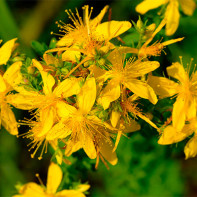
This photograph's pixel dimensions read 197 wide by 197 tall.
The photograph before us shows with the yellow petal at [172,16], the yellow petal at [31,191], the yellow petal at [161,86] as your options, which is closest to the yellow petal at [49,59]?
the yellow petal at [161,86]

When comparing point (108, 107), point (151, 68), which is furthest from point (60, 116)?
point (151, 68)

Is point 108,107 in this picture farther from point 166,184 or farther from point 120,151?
point 166,184

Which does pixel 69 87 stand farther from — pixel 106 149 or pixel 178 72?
pixel 178 72

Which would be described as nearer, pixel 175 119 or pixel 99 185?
pixel 175 119

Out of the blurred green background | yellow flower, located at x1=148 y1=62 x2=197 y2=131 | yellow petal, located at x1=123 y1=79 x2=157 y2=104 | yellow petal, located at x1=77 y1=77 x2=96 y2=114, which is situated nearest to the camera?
yellow petal, located at x1=77 y1=77 x2=96 y2=114

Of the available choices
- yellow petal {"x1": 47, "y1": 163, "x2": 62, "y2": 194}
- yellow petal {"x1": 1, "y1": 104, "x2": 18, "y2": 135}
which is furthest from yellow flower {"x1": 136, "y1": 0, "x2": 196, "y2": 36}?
yellow petal {"x1": 47, "y1": 163, "x2": 62, "y2": 194}

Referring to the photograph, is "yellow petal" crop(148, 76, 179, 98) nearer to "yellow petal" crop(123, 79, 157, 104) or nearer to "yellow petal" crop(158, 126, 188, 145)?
"yellow petal" crop(123, 79, 157, 104)

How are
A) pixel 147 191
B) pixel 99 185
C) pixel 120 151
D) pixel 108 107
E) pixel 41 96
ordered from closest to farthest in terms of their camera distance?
pixel 108 107
pixel 41 96
pixel 120 151
pixel 147 191
pixel 99 185
